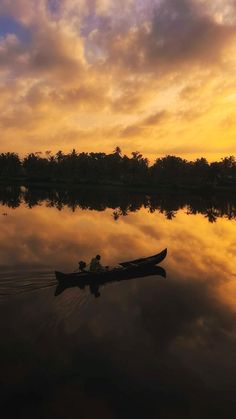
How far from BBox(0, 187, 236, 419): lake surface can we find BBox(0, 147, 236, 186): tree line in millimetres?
117749

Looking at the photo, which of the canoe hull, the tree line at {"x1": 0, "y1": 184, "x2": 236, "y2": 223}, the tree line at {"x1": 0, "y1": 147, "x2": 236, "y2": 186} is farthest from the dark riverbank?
the canoe hull

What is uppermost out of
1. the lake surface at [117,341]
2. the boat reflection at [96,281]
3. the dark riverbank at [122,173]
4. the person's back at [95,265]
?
the dark riverbank at [122,173]

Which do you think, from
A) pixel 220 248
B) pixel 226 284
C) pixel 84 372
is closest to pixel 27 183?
pixel 220 248

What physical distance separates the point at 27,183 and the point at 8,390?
145603 millimetres

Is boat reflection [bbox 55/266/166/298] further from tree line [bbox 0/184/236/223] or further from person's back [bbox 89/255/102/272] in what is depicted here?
tree line [bbox 0/184/236/223]

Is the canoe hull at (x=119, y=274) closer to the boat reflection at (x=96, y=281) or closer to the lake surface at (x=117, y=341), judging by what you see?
the boat reflection at (x=96, y=281)

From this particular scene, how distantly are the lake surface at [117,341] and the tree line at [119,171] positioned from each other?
11775cm

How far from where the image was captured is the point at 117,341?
1559cm

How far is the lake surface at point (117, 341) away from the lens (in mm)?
11547

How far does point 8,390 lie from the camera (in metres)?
11.6

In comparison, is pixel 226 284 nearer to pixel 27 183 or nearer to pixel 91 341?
pixel 91 341

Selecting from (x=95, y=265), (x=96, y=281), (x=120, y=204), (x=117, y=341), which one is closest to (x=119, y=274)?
(x=96, y=281)

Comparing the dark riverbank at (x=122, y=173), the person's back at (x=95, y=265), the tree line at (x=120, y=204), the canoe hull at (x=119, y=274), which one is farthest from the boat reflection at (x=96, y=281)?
the dark riverbank at (x=122, y=173)

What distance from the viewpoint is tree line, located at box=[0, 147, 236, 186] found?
147m
